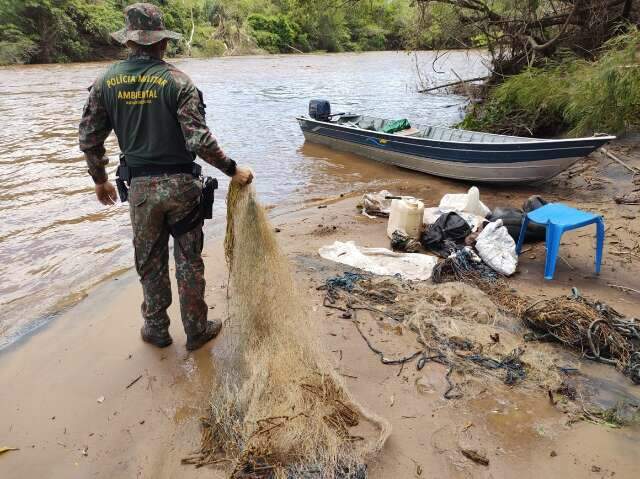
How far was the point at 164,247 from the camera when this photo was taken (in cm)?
339

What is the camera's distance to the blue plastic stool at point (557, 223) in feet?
14.8

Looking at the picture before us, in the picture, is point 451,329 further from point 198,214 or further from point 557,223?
point 198,214

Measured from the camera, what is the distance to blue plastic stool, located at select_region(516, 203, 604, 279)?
178 inches

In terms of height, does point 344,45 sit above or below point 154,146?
above

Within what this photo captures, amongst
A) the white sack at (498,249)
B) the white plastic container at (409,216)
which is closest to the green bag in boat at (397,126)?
the white plastic container at (409,216)

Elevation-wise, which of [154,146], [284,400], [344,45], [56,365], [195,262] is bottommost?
[56,365]

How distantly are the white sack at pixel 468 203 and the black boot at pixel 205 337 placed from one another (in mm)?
3723

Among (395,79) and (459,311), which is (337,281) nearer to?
(459,311)

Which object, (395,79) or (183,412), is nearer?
(183,412)

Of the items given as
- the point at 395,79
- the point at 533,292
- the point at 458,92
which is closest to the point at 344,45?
the point at 395,79

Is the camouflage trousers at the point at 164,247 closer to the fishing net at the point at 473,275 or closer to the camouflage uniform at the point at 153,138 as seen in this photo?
the camouflage uniform at the point at 153,138

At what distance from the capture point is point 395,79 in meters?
25.1

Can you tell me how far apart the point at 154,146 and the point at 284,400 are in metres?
1.76

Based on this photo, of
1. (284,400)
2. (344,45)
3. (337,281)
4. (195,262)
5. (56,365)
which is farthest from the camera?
(344,45)
